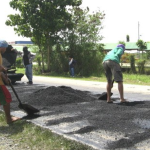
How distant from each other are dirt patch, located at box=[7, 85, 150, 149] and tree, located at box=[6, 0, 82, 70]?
1422 cm

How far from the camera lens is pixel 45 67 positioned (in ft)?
84.4

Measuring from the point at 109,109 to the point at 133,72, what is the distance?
16414 millimetres

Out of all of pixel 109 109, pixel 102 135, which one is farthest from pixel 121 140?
pixel 109 109

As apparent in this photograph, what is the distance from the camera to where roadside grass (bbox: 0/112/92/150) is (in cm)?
401

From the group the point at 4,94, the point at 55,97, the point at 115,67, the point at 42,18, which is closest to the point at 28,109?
the point at 4,94

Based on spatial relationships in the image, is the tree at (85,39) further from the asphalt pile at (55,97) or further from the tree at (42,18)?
the asphalt pile at (55,97)

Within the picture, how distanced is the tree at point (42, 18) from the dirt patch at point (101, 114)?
14.2 m

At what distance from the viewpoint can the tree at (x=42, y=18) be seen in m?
21.6

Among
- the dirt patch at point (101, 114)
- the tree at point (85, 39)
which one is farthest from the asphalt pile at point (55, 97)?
the tree at point (85, 39)

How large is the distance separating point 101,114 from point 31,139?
1.62 m

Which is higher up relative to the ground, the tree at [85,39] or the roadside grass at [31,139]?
the tree at [85,39]

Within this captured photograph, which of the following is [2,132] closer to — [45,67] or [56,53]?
[56,53]

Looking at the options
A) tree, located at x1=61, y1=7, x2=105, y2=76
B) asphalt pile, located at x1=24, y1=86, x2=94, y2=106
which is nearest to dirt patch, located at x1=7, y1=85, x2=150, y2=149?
asphalt pile, located at x1=24, y1=86, x2=94, y2=106

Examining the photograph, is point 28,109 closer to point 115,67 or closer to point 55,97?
point 55,97
